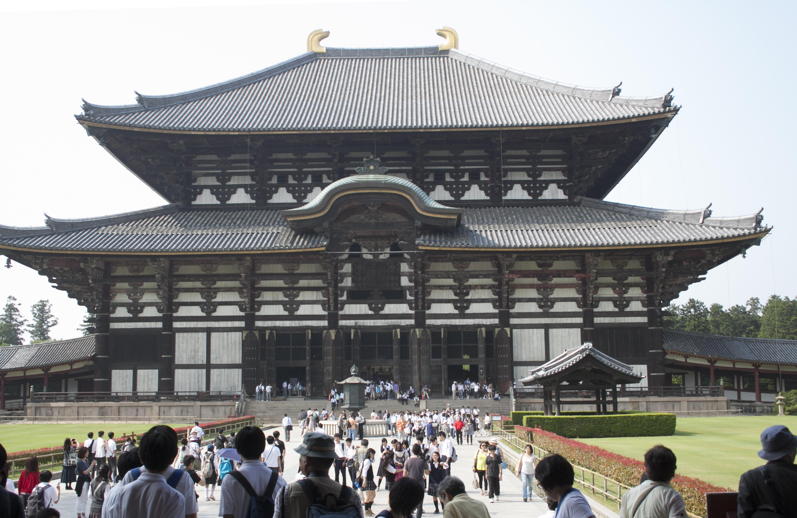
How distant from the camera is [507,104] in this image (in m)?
51.6

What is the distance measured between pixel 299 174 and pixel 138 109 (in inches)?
396

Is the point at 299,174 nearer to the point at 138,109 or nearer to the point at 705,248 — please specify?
the point at 138,109

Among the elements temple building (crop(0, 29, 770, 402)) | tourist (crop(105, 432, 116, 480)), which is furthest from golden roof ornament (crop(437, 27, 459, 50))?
tourist (crop(105, 432, 116, 480))

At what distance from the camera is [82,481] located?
768 inches

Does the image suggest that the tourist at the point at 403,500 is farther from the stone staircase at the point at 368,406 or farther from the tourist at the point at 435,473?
the stone staircase at the point at 368,406

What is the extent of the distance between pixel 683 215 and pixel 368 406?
1957cm

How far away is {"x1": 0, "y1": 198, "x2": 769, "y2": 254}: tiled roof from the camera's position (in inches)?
1709

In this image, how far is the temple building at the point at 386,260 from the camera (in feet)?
146

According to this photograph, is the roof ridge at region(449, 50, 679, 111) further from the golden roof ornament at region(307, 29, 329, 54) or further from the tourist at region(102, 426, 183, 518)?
the tourist at region(102, 426, 183, 518)

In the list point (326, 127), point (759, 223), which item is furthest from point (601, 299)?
point (326, 127)

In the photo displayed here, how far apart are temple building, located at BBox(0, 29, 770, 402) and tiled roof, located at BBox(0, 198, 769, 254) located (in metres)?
0.13

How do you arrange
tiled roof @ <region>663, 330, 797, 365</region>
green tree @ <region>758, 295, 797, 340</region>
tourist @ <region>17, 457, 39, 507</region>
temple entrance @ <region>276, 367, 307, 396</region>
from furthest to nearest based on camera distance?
green tree @ <region>758, 295, 797, 340</region>
tiled roof @ <region>663, 330, 797, 365</region>
temple entrance @ <region>276, 367, 307, 396</region>
tourist @ <region>17, 457, 39, 507</region>

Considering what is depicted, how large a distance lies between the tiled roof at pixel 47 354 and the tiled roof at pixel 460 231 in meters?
7.86

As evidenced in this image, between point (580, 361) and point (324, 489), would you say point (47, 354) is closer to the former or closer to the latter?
point (580, 361)
